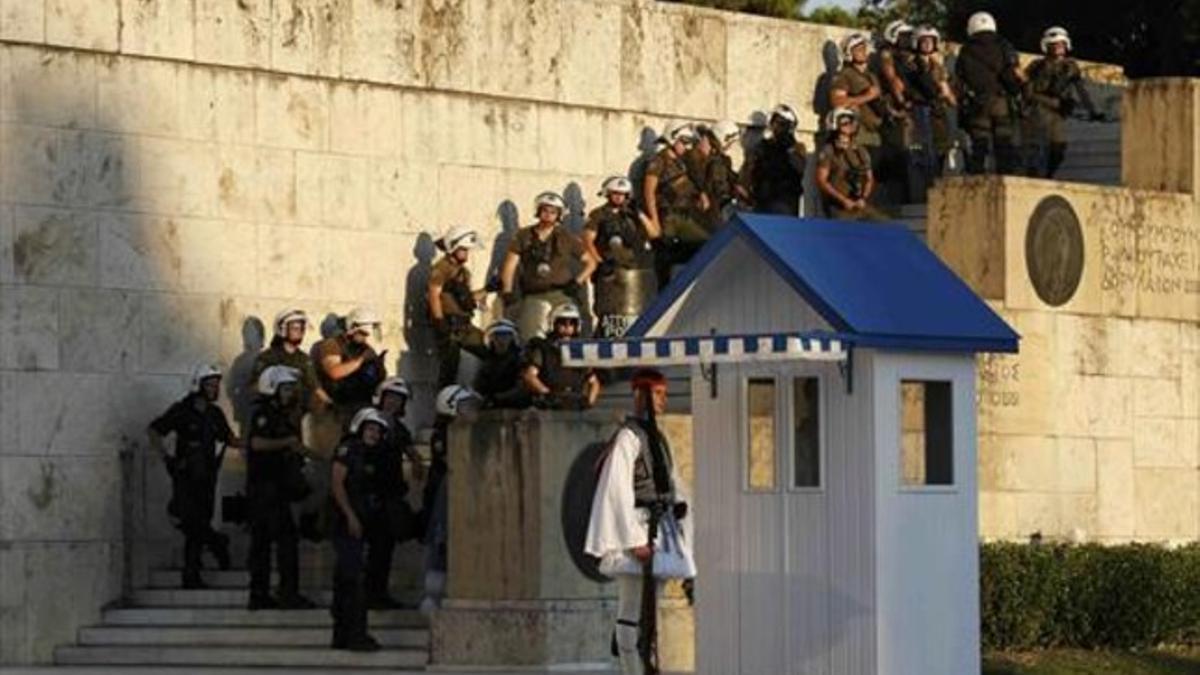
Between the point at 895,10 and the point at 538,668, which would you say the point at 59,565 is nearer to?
the point at 538,668

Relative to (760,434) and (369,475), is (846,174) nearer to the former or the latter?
(369,475)

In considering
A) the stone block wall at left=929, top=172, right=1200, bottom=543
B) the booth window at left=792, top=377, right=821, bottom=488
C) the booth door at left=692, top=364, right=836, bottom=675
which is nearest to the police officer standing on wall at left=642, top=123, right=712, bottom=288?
the stone block wall at left=929, top=172, right=1200, bottom=543

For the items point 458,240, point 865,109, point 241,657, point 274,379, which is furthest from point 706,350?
point 865,109

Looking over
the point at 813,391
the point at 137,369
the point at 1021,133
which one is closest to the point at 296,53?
the point at 137,369

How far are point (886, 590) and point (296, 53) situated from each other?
10541mm

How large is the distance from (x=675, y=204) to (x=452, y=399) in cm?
476

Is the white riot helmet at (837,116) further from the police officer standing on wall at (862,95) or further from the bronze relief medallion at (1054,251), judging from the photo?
the bronze relief medallion at (1054,251)

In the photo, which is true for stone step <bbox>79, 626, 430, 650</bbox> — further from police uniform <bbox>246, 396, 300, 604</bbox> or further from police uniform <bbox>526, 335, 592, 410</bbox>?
police uniform <bbox>526, 335, 592, 410</bbox>

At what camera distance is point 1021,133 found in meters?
36.2

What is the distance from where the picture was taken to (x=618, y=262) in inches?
1305

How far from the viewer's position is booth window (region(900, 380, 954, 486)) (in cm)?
2323

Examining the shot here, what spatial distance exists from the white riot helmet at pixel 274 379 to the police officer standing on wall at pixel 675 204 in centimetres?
465

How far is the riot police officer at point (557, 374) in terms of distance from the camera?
98.6 feet

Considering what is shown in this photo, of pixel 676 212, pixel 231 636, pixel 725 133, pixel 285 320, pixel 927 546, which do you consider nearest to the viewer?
pixel 927 546
